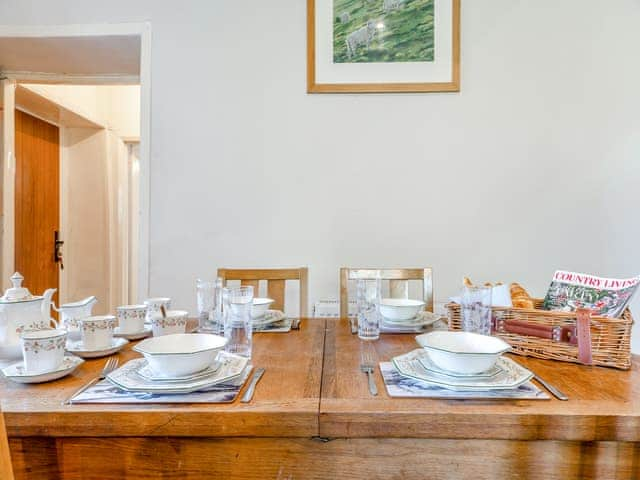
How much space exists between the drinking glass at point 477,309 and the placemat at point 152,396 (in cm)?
68

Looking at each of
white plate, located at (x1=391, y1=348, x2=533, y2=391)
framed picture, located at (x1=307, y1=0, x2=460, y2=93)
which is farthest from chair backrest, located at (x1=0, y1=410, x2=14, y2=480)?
framed picture, located at (x1=307, y1=0, x2=460, y2=93)

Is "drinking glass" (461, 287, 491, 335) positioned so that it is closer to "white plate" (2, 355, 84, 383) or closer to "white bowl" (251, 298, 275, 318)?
"white bowl" (251, 298, 275, 318)

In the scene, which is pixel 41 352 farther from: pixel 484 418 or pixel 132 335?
pixel 484 418

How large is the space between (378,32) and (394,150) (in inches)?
23.6

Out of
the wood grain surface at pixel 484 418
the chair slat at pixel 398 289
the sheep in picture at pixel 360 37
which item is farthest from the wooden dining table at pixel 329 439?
the sheep in picture at pixel 360 37

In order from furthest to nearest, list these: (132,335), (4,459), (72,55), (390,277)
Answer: (72,55)
(390,277)
(132,335)
(4,459)

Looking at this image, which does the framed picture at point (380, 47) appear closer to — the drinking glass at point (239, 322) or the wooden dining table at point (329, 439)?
the drinking glass at point (239, 322)

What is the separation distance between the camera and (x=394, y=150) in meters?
2.08

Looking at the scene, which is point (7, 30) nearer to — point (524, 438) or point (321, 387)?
point (321, 387)

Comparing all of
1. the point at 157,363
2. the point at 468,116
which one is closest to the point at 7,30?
the point at 157,363

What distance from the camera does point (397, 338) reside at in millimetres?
1276

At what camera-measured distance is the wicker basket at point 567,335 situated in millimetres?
978

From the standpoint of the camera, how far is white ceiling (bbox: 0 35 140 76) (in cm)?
214

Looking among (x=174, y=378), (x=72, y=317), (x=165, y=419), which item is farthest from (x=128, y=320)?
(x=165, y=419)
